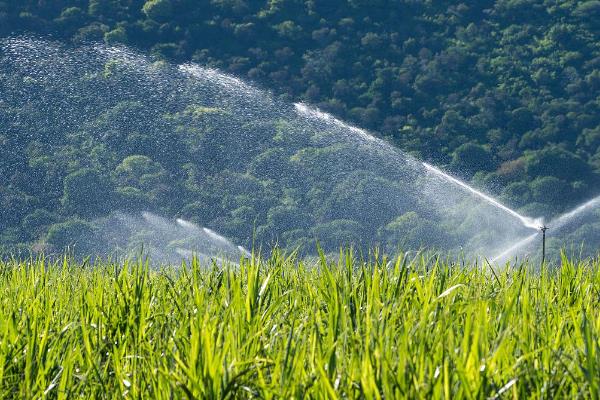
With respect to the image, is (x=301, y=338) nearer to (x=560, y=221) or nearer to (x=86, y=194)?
(x=560, y=221)

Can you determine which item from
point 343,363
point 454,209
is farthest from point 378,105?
point 343,363

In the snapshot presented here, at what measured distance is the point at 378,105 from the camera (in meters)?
39.0

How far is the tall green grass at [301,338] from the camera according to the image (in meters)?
3.49

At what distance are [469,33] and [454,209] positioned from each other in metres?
13.0

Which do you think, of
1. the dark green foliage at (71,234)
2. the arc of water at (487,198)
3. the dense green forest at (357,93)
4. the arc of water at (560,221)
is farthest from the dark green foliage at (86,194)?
the arc of water at (560,221)

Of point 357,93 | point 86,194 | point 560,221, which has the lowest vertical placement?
point 86,194

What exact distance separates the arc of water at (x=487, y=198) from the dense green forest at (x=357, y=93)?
1.71 feet

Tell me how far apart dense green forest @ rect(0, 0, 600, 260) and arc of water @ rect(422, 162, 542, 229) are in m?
0.52

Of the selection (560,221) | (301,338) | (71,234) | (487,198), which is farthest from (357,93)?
(301,338)

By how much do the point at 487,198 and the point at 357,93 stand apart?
36.0ft

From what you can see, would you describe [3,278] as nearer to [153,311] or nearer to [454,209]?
[153,311]

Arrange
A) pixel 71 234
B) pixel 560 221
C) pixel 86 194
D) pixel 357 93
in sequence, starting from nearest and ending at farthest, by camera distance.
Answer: pixel 560 221, pixel 71 234, pixel 86 194, pixel 357 93

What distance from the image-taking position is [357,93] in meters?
39.7

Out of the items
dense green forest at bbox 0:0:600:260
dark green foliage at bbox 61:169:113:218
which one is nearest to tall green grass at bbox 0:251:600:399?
dense green forest at bbox 0:0:600:260
